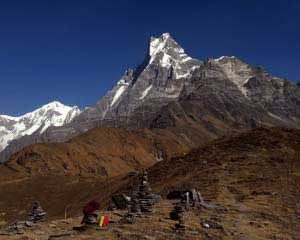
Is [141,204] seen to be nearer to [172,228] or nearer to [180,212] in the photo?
[180,212]

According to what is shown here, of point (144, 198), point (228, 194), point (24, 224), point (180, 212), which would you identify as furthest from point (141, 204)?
point (228, 194)

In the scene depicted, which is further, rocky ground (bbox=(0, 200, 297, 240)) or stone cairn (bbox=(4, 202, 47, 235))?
stone cairn (bbox=(4, 202, 47, 235))

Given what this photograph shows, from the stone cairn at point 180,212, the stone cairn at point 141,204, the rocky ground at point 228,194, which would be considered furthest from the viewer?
the stone cairn at point 141,204

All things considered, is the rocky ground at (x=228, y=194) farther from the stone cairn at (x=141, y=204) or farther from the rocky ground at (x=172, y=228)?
the stone cairn at (x=141, y=204)

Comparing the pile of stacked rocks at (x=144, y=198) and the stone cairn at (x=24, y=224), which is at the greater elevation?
the pile of stacked rocks at (x=144, y=198)

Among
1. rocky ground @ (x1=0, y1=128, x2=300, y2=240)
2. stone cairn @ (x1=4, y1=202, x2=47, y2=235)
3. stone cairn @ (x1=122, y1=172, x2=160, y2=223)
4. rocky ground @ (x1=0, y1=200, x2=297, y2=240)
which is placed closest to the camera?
rocky ground @ (x1=0, y1=200, x2=297, y2=240)

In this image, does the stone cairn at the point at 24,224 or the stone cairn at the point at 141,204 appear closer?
the stone cairn at the point at 24,224

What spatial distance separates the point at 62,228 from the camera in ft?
102

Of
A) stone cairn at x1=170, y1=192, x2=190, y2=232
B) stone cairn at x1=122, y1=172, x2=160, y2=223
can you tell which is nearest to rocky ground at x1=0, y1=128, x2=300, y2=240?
stone cairn at x1=170, y1=192, x2=190, y2=232

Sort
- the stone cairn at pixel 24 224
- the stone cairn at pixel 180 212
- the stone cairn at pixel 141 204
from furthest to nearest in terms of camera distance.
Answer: the stone cairn at pixel 141 204, the stone cairn at pixel 24 224, the stone cairn at pixel 180 212

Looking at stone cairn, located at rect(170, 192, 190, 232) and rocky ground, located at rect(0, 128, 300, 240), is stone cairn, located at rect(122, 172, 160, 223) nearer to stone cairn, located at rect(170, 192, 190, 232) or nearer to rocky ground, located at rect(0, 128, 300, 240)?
rocky ground, located at rect(0, 128, 300, 240)

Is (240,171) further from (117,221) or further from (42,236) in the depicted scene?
(42,236)

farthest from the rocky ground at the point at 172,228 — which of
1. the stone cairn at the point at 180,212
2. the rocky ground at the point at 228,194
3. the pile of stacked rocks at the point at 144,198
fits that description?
the pile of stacked rocks at the point at 144,198

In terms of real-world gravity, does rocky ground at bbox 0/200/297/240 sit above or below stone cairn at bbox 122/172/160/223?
below
